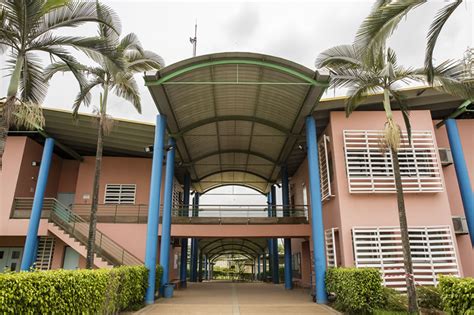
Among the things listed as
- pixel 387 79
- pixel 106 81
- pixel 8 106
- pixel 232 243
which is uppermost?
pixel 106 81

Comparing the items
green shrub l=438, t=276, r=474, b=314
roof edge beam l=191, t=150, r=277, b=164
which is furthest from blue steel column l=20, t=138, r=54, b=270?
green shrub l=438, t=276, r=474, b=314

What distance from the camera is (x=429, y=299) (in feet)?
31.7

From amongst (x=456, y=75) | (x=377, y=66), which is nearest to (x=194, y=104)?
(x=377, y=66)

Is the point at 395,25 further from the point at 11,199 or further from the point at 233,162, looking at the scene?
the point at 11,199

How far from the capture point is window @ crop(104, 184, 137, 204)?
764 inches

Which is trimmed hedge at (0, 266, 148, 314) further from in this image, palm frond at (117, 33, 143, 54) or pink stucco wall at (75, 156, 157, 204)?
pink stucco wall at (75, 156, 157, 204)

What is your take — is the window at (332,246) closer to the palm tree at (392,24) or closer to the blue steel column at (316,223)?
the blue steel column at (316,223)

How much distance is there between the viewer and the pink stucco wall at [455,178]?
44.1 feet

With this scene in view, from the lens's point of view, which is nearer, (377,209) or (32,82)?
(32,82)

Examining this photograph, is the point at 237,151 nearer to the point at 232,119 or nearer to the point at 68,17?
the point at 232,119

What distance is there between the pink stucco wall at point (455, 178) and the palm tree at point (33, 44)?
14.8 metres

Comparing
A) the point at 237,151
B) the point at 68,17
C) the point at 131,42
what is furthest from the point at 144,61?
the point at 237,151

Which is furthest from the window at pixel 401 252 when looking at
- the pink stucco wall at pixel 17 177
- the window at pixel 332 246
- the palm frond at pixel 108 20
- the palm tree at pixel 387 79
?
the pink stucco wall at pixel 17 177

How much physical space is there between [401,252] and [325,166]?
15.2 ft
